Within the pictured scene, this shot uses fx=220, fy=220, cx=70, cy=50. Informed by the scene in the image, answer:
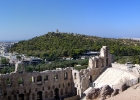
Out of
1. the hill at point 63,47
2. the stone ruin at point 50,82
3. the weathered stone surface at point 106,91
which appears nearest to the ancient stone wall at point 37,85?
the stone ruin at point 50,82

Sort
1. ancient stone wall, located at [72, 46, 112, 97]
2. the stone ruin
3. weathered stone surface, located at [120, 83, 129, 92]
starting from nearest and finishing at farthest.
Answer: weathered stone surface, located at [120, 83, 129, 92] → the stone ruin → ancient stone wall, located at [72, 46, 112, 97]

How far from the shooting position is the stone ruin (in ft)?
114

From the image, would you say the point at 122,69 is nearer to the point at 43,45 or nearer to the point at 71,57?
the point at 71,57

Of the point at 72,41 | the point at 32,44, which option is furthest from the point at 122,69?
the point at 32,44

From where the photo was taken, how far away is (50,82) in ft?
125

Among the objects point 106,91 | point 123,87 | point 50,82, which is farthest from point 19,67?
point 123,87

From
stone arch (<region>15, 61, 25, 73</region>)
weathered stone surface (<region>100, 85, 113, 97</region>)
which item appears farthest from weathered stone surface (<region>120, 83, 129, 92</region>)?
stone arch (<region>15, 61, 25, 73</region>)

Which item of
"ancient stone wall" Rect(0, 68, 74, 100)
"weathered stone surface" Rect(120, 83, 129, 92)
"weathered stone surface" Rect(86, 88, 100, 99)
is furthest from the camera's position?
"ancient stone wall" Rect(0, 68, 74, 100)

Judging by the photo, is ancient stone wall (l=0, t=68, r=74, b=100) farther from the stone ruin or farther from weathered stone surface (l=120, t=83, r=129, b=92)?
weathered stone surface (l=120, t=83, r=129, b=92)

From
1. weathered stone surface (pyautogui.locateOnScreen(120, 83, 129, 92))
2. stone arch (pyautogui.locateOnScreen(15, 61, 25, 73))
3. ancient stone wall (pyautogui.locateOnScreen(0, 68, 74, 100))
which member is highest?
stone arch (pyautogui.locateOnScreen(15, 61, 25, 73))

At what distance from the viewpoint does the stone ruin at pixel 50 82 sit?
3472 centimetres

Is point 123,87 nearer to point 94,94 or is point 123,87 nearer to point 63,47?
point 94,94

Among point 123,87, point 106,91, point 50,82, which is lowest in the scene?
point 50,82

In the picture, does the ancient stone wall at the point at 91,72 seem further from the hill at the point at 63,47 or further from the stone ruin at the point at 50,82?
the hill at the point at 63,47
